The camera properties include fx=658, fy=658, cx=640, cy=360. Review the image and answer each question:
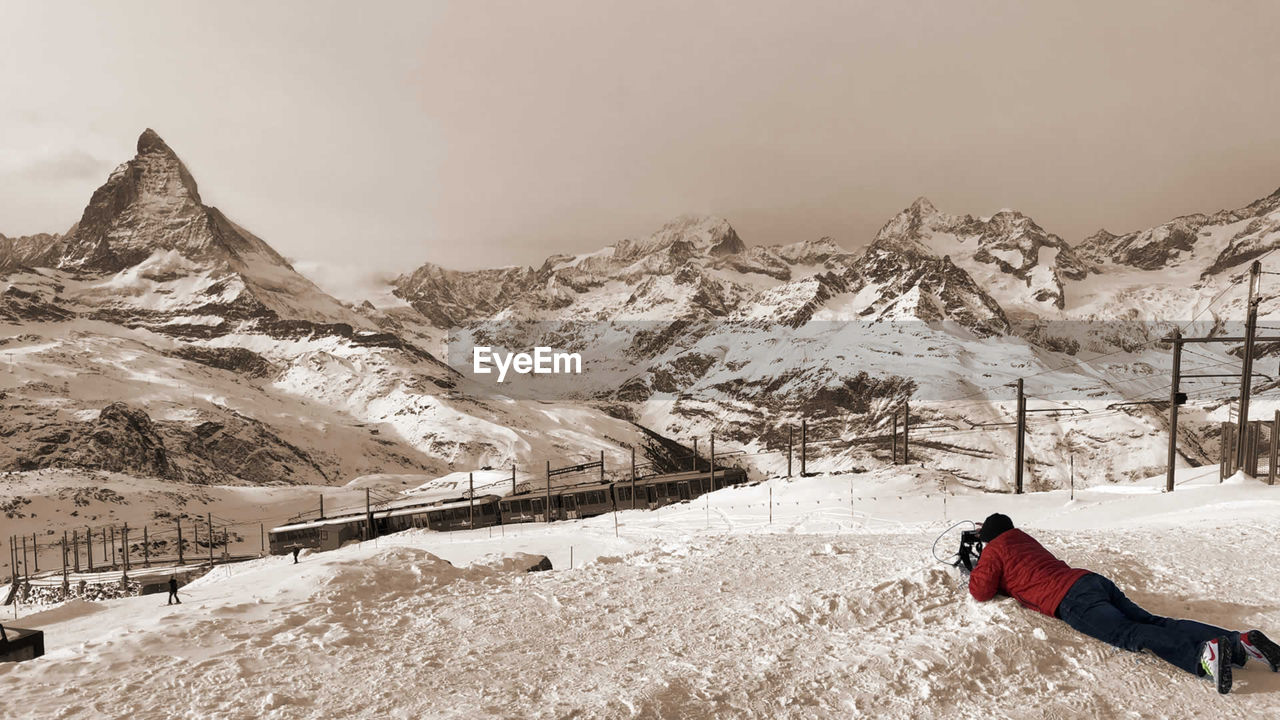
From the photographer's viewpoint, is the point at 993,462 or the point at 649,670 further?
the point at 993,462

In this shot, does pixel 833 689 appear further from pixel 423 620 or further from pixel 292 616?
pixel 292 616

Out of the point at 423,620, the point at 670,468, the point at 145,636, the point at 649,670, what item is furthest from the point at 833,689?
the point at 670,468

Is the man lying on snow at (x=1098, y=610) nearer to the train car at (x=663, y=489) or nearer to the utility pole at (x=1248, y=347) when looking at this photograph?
the utility pole at (x=1248, y=347)

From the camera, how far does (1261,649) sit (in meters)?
4.61

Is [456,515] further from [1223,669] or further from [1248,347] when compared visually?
[1223,669]

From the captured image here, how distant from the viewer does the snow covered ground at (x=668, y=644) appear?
4.62 meters

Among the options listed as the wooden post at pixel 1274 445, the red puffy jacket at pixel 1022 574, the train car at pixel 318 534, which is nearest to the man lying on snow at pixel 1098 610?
the red puffy jacket at pixel 1022 574

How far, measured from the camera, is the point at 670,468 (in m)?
138

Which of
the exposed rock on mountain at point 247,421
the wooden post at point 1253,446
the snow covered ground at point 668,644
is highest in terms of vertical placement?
the snow covered ground at point 668,644

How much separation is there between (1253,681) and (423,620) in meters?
7.02

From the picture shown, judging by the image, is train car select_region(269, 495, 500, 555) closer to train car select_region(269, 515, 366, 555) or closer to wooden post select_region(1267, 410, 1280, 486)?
train car select_region(269, 515, 366, 555)

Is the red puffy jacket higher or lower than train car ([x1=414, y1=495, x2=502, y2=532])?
higher

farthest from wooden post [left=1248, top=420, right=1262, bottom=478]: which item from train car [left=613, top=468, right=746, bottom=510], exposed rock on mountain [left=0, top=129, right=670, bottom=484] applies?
exposed rock on mountain [left=0, top=129, right=670, bottom=484]

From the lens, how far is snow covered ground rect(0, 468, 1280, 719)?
4625 millimetres
